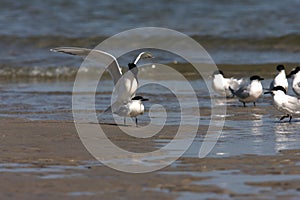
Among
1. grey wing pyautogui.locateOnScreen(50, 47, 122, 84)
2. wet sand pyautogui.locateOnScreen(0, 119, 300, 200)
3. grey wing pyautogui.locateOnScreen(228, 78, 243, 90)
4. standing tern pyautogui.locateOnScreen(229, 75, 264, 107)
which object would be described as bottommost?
wet sand pyautogui.locateOnScreen(0, 119, 300, 200)

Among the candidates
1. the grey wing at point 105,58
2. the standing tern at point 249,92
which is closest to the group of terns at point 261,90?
the standing tern at point 249,92

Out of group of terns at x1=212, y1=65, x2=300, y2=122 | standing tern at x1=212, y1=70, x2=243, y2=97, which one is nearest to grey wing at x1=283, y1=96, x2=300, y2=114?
group of terns at x1=212, y1=65, x2=300, y2=122

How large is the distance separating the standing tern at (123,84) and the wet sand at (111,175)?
1.62 m

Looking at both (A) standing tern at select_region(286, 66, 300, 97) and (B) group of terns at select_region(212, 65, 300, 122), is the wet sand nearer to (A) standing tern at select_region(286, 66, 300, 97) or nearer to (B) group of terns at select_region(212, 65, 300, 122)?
(B) group of terns at select_region(212, 65, 300, 122)

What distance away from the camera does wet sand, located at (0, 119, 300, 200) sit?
15.1 ft

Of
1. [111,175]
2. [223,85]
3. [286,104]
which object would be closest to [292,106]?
[286,104]

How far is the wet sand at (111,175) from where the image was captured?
461cm

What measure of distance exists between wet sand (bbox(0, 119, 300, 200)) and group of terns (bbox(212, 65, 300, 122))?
Result: 2304 mm

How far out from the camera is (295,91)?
33.5 feet

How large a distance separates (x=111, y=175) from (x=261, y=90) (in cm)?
509

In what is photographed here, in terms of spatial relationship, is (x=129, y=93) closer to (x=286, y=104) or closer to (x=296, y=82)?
(x=286, y=104)

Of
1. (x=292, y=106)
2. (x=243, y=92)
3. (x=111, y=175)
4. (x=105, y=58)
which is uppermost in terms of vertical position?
(x=105, y=58)

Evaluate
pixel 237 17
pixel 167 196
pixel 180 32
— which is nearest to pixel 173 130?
pixel 167 196

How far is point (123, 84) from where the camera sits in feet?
28.0
